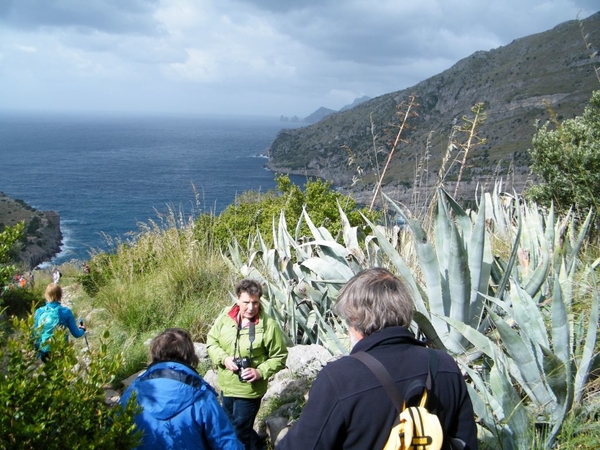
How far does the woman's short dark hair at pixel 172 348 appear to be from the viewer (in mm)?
2598

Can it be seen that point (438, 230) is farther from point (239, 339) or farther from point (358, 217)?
point (358, 217)

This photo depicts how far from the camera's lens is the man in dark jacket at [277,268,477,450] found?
1.55m

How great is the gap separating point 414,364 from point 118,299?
5043mm

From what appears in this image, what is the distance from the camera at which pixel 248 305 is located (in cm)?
331

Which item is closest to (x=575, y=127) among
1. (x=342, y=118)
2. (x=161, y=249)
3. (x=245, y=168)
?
(x=161, y=249)

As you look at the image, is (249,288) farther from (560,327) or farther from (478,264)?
(560,327)

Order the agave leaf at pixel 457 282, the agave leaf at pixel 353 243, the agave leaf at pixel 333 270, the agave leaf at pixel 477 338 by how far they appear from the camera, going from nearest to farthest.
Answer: the agave leaf at pixel 477 338, the agave leaf at pixel 457 282, the agave leaf at pixel 333 270, the agave leaf at pixel 353 243

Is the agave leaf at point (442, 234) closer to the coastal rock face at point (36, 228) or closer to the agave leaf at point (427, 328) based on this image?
the agave leaf at point (427, 328)

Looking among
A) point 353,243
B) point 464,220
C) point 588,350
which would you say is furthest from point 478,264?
point 353,243

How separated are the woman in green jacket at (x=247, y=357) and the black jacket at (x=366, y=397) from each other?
1.64 m

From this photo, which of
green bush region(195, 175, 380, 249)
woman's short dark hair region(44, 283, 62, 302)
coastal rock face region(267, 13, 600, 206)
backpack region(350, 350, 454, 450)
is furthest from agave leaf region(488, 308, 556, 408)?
coastal rock face region(267, 13, 600, 206)

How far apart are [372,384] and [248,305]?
1.85 metres

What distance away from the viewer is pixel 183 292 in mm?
5980

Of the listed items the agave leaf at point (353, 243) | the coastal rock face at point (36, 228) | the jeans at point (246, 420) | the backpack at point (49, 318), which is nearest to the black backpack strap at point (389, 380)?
the jeans at point (246, 420)
